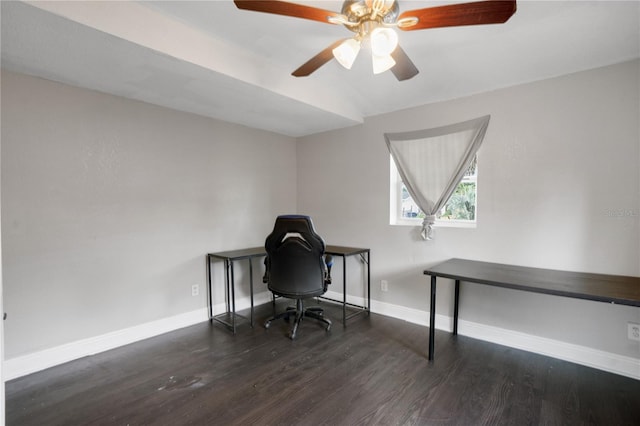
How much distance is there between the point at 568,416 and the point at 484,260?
1284 mm

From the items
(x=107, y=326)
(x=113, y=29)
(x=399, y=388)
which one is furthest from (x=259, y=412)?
(x=113, y=29)

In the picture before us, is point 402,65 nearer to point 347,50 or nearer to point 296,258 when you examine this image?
point 347,50

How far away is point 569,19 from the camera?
201cm

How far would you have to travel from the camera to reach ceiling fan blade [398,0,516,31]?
139 cm

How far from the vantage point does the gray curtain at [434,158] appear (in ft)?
9.51

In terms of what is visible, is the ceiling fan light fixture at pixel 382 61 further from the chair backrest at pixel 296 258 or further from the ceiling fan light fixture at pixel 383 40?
the chair backrest at pixel 296 258

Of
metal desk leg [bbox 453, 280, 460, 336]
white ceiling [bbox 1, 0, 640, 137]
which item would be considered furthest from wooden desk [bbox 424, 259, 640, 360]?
white ceiling [bbox 1, 0, 640, 137]

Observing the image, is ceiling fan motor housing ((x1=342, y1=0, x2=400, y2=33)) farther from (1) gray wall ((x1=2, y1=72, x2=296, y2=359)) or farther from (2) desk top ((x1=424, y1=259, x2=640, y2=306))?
(1) gray wall ((x1=2, y1=72, x2=296, y2=359))

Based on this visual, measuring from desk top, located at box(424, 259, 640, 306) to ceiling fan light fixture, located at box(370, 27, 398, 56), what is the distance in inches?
65.0

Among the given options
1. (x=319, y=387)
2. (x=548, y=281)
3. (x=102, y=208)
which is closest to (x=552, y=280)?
(x=548, y=281)

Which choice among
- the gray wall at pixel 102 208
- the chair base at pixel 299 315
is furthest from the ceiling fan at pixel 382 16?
the chair base at pixel 299 315

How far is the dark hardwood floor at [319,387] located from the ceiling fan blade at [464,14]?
7.21 ft

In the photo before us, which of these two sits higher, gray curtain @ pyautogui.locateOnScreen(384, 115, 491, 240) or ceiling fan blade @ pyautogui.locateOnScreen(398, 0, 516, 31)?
ceiling fan blade @ pyautogui.locateOnScreen(398, 0, 516, 31)

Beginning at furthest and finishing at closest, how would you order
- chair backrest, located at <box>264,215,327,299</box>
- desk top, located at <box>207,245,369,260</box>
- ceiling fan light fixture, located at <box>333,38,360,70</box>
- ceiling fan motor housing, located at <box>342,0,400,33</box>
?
1. desk top, located at <box>207,245,369,260</box>
2. chair backrest, located at <box>264,215,327,299</box>
3. ceiling fan light fixture, located at <box>333,38,360,70</box>
4. ceiling fan motor housing, located at <box>342,0,400,33</box>
